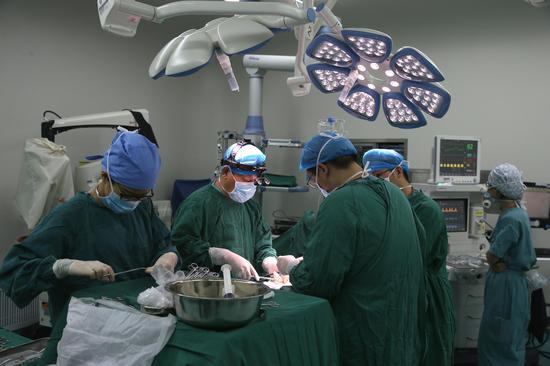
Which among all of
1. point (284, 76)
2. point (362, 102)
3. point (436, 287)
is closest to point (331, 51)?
point (362, 102)

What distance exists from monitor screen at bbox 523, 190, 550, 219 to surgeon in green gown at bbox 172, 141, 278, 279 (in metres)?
2.51

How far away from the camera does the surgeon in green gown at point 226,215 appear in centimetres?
231

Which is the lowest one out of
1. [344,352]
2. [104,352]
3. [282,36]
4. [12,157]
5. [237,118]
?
[344,352]

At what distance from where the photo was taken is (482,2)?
443cm

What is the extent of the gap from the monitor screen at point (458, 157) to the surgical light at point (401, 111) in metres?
1.80

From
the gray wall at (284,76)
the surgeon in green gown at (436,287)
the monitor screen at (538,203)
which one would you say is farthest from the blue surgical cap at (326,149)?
the gray wall at (284,76)

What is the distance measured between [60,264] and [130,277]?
0.32 m

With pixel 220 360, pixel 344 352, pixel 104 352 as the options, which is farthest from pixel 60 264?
pixel 344 352

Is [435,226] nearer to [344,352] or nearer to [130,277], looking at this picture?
[344,352]

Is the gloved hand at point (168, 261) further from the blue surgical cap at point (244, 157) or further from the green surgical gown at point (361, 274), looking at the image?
the blue surgical cap at point (244, 157)

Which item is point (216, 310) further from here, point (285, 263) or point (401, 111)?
point (401, 111)

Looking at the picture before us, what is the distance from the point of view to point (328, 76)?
6.08ft

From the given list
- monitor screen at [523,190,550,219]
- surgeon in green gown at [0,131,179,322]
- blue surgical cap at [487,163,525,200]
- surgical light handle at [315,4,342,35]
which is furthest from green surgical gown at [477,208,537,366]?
surgeon in green gown at [0,131,179,322]

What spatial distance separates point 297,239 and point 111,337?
249cm
